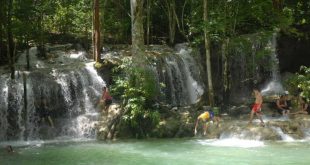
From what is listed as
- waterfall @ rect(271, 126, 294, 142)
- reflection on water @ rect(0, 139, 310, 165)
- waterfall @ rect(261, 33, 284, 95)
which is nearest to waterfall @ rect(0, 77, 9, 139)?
reflection on water @ rect(0, 139, 310, 165)

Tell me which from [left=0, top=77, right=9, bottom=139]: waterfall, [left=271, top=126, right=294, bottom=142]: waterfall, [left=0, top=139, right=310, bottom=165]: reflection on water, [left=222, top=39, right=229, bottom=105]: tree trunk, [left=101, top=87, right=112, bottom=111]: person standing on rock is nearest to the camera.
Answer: [left=0, top=139, right=310, bottom=165]: reflection on water

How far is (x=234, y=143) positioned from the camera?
13977 mm

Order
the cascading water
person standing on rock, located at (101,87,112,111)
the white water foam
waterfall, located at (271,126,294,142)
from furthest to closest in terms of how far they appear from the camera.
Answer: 1. person standing on rock, located at (101,87,112,111)
2. the cascading water
3. waterfall, located at (271,126,294,142)
4. the white water foam

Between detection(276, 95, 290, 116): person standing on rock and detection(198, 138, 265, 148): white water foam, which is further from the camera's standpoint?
detection(276, 95, 290, 116): person standing on rock

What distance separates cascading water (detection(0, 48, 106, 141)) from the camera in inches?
655

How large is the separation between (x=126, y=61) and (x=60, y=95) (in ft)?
10.9

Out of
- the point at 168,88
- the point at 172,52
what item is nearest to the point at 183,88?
the point at 168,88

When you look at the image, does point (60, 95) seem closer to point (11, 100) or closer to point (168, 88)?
point (11, 100)

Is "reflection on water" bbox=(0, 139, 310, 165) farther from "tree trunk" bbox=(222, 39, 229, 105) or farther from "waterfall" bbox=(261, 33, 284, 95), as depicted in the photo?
"waterfall" bbox=(261, 33, 284, 95)

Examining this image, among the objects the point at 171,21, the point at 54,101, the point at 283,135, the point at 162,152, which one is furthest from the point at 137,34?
the point at 171,21

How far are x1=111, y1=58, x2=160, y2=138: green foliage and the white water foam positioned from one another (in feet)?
7.01

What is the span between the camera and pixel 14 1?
20.0 metres

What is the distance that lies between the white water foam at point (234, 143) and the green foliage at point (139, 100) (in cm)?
214

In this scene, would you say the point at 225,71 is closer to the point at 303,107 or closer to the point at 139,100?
the point at 303,107
